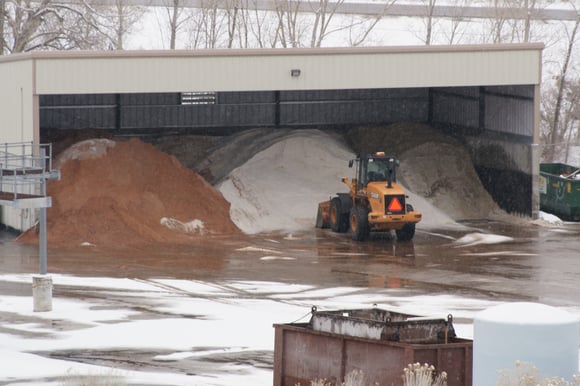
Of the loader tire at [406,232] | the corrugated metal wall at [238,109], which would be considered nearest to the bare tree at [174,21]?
the corrugated metal wall at [238,109]

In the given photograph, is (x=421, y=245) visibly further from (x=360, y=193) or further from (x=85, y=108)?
(x=85, y=108)

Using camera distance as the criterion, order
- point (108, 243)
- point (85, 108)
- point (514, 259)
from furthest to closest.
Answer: point (85, 108)
point (108, 243)
point (514, 259)

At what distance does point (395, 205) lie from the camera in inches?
1192

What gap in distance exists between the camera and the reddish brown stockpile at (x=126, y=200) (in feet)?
102

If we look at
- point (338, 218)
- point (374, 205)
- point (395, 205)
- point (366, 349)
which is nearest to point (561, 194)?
point (338, 218)

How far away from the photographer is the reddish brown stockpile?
31062 mm

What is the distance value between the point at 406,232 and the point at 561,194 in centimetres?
825

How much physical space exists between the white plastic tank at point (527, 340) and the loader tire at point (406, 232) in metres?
19.1

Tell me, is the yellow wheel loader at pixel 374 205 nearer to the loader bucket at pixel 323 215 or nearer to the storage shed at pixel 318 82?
the loader bucket at pixel 323 215

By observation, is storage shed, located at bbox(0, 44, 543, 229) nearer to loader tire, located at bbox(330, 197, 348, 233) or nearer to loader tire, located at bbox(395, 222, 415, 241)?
loader tire, located at bbox(330, 197, 348, 233)

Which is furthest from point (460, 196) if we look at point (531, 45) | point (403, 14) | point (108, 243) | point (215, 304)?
point (403, 14)

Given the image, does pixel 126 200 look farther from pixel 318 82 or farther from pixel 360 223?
pixel 360 223

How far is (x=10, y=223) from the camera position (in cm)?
3384

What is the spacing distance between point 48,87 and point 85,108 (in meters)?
10.6
